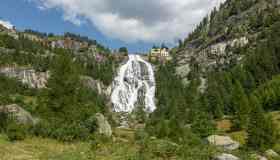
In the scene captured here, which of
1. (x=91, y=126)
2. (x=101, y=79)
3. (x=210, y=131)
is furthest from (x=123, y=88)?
(x=91, y=126)

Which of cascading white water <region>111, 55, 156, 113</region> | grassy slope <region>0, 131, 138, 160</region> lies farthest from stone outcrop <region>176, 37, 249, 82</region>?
grassy slope <region>0, 131, 138, 160</region>

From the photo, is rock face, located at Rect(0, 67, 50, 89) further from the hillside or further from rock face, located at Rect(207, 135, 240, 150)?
rock face, located at Rect(207, 135, 240, 150)

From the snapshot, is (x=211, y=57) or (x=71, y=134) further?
(x=211, y=57)

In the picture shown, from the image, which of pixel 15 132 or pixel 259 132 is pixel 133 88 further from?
pixel 15 132

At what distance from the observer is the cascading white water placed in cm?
15850

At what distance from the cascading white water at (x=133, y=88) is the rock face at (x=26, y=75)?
38.1 m

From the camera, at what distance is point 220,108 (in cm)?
8994

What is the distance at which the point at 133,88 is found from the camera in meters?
169

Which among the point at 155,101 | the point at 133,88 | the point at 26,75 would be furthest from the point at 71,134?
the point at 133,88

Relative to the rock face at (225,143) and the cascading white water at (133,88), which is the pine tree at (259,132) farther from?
the cascading white water at (133,88)

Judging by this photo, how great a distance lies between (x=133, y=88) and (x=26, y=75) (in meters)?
54.0

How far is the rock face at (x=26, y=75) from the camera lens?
511 ft

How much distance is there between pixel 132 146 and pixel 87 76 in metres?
152

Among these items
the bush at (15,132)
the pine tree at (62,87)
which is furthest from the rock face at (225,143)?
the pine tree at (62,87)
